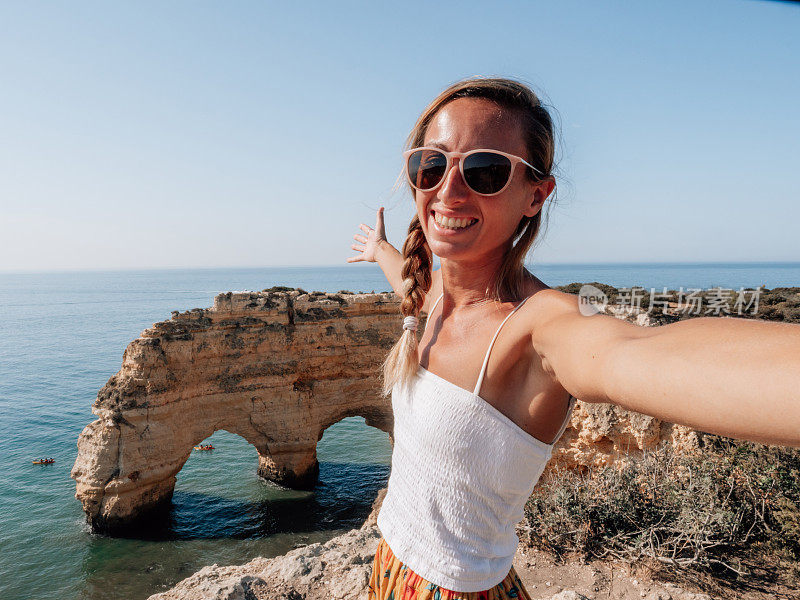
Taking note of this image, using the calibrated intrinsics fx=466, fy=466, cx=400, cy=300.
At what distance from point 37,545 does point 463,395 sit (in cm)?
1586

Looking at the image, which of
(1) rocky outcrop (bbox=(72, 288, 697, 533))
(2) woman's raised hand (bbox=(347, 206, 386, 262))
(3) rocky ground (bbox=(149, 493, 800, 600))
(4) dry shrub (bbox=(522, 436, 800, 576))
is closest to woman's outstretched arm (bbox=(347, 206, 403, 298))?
(2) woman's raised hand (bbox=(347, 206, 386, 262))

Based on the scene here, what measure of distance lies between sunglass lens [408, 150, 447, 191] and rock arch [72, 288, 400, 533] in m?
11.6

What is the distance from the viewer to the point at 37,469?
16672mm

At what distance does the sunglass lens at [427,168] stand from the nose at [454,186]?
0.04 meters

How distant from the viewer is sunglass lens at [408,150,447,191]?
139 centimetres

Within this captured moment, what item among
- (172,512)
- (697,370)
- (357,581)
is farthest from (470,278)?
(172,512)

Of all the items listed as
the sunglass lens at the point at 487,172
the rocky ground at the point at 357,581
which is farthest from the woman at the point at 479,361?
the rocky ground at the point at 357,581

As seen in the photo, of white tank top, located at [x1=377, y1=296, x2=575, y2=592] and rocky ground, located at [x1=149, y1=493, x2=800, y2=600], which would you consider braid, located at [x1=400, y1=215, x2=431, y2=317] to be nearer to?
white tank top, located at [x1=377, y1=296, x2=575, y2=592]

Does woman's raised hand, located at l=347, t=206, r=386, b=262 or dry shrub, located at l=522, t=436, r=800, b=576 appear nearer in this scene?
woman's raised hand, located at l=347, t=206, r=386, b=262

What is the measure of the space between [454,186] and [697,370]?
0.81 m

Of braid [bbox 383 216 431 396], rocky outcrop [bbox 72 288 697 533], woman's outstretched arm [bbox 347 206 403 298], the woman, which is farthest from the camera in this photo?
rocky outcrop [bbox 72 288 697 533]

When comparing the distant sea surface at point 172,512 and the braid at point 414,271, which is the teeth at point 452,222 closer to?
the braid at point 414,271

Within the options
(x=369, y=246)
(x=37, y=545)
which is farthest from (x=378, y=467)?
(x=369, y=246)

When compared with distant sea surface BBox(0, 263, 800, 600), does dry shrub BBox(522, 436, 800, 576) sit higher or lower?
higher
